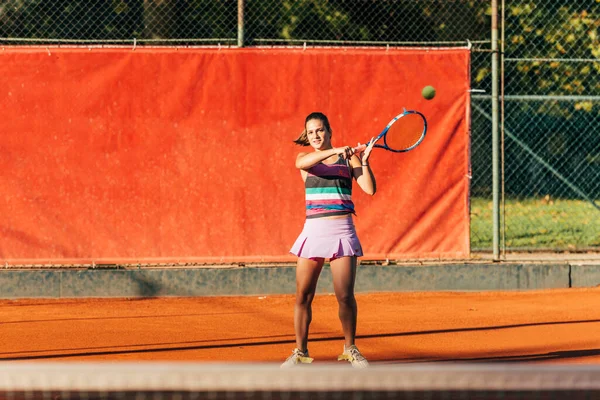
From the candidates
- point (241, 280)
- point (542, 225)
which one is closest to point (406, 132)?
point (241, 280)

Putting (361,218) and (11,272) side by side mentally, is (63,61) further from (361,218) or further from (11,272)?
(361,218)

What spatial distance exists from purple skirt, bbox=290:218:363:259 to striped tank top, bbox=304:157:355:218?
0.05m

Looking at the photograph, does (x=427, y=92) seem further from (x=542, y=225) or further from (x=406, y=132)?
(x=542, y=225)

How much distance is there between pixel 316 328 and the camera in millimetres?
8094

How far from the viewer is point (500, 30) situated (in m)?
10.2

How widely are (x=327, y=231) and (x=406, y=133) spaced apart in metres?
1.14

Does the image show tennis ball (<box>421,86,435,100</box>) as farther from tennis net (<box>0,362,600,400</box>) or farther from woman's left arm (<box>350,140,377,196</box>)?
tennis net (<box>0,362,600,400</box>)

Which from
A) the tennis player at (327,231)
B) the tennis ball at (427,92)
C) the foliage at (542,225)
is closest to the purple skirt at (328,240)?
the tennis player at (327,231)

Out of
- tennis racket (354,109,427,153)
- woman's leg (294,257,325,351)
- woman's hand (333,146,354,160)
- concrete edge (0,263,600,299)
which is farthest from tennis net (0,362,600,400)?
concrete edge (0,263,600,299)

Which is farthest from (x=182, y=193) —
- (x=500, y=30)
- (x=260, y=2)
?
(x=260, y=2)

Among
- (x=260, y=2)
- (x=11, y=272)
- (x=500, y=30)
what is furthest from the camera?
(x=260, y=2)

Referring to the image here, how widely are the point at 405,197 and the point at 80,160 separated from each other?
2.83m

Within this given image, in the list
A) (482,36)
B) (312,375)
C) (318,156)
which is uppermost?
(482,36)

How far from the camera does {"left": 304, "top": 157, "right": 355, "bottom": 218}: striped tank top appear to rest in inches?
242
